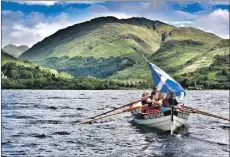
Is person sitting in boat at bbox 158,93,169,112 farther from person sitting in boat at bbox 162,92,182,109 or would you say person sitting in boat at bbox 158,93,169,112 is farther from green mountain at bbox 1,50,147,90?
green mountain at bbox 1,50,147,90

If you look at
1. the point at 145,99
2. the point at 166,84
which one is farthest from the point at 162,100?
the point at 166,84

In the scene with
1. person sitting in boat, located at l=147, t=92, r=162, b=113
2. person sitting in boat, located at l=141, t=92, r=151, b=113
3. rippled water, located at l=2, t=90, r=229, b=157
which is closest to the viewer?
rippled water, located at l=2, t=90, r=229, b=157

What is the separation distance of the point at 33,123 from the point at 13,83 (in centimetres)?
11717

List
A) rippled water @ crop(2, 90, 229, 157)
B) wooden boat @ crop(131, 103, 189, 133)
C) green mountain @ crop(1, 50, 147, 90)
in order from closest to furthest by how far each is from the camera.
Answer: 1. rippled water @ crop(2, 90, 229, 157)
2. wooden boat @ crop(131, 103, 189, 133)
3. green mountain @ crop(1, 50, 147, 90)

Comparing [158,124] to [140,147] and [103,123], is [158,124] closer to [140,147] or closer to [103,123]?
[140,147]

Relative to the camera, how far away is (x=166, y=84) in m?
25.5

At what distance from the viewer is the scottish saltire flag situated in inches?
961

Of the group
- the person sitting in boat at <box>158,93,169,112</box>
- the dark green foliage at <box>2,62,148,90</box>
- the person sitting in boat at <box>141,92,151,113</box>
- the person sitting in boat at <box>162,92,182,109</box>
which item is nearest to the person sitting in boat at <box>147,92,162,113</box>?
the person sitting in boat at <box>158,93,169,112</box>

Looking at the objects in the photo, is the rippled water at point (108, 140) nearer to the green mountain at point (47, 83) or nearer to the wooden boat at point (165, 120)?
the wooden boat at point (165, 120)

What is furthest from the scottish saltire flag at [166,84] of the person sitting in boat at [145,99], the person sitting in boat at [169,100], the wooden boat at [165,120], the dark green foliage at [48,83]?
the dark green foliage at [48,83]

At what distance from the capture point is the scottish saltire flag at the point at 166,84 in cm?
2440

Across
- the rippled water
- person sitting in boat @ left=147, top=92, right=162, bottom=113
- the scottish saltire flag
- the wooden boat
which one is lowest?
the rippled water

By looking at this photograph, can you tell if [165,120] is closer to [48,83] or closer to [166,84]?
[166,84]

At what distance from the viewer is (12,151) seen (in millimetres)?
20609
